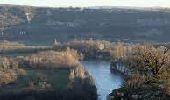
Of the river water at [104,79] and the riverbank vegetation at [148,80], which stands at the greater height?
the riverbank vegetation at [148,80]

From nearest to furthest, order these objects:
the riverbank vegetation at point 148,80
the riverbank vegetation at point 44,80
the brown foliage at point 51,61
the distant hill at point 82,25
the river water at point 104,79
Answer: the riverbank vegetation at point 148,80
the riverbank vegetation at point 44,80
the river water at point 104,79
the brown foliage at point 51,61
the distant hill at point 82,25

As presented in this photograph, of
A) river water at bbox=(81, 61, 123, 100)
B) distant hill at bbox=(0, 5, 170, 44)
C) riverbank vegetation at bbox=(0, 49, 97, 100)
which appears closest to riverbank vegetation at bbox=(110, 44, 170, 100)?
river water at bbox=(81, 61, 123, 100)

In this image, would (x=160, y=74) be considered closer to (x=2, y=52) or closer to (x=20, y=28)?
(x=2, y=52)

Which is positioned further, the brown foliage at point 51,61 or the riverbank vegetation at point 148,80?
the brown foliage at point 51,61

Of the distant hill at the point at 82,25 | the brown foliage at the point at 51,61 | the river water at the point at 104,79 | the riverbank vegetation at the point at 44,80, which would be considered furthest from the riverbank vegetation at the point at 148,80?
the distant hill at the point at 82,25

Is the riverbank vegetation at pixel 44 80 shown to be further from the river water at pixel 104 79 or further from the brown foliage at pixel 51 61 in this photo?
the river water at pixel 104 79

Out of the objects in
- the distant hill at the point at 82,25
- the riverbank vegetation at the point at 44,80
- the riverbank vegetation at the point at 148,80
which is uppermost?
the riverbank vegetation at the point at 148,80

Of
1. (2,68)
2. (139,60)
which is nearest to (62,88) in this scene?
(2,68)
